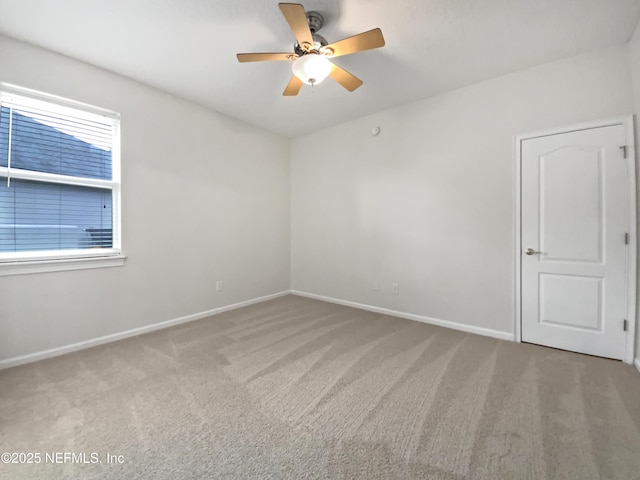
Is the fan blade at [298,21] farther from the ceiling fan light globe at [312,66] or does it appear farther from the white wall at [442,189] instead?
the white wall at [442,189]

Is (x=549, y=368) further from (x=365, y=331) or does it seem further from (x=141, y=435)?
(x=141, y=435)

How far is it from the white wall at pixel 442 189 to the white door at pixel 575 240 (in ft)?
0.56

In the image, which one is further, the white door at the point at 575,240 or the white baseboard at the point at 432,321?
the white baseboard at the point at 432,321

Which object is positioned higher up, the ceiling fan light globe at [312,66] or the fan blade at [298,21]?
the fan blade at [298,21]

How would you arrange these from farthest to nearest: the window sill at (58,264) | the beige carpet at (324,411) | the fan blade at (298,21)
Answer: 1. the window sill at (58,264)
2. the fan blade at (298,21)
3. the beige carpet at (324,411)

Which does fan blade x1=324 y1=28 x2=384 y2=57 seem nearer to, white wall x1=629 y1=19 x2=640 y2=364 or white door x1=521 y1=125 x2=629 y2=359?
white door x1=521 y1=125 x2=629 y2=359

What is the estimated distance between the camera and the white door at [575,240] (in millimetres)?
2285

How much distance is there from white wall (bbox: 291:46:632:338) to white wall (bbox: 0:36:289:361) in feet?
3.26

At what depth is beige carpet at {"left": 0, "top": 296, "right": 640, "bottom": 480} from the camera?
1288mm

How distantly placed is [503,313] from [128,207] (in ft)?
13.7

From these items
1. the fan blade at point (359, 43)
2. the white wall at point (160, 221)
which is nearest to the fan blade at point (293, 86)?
the fan blade at point (359, 43)

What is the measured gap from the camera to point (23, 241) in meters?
2.31

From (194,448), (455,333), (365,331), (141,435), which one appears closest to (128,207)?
(141,435)

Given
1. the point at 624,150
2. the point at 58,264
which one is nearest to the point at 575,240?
the point at 624,150
